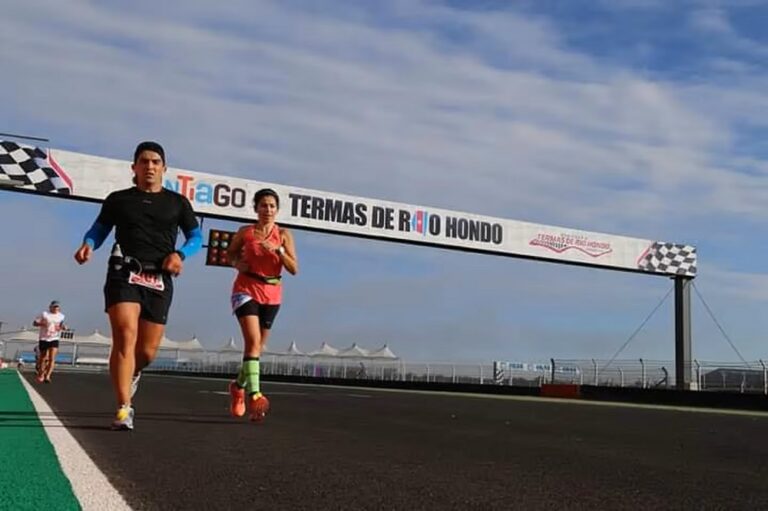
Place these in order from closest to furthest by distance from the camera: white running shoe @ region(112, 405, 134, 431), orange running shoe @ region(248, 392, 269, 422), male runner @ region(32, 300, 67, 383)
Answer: white running shoe @ region(112, 405, 134, 431) < orange running shoe @ region(248, 392, 269, 422) < male runner @ region(32, 300, 67, 383)

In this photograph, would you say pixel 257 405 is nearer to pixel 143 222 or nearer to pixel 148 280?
pixel 148 280

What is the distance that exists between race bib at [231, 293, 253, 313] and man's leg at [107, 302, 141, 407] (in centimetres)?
132

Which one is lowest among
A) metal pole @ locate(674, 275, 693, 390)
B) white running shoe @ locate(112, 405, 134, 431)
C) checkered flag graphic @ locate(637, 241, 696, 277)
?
white running shoe @ locate(112, 405, 134, 431)

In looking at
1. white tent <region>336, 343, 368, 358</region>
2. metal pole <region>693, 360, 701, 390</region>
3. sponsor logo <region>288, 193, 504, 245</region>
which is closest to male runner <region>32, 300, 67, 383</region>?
sponsor logo <region>288, 193, 504, 245</region>

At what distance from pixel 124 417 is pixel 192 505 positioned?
7.98 ft

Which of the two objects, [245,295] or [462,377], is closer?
[245,295]

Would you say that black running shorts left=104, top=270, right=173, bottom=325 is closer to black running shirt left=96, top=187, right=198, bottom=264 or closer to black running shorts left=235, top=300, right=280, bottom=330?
black running shirt left=96, top=187, right=198, bottom=264

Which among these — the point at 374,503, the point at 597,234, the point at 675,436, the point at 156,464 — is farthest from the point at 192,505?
the point at 597,234

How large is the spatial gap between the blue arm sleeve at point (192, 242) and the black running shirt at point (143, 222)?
104 mm

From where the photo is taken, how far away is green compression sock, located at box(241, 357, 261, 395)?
580 centimetres

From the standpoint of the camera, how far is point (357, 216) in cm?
2441

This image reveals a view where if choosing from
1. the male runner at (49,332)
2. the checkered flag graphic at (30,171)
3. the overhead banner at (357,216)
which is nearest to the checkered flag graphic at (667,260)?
the overhead banner at (357,216)

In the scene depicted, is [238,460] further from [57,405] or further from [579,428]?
[57,405]

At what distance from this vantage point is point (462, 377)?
1014 inches
